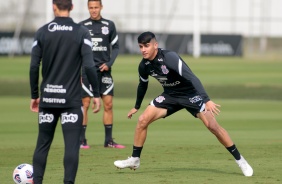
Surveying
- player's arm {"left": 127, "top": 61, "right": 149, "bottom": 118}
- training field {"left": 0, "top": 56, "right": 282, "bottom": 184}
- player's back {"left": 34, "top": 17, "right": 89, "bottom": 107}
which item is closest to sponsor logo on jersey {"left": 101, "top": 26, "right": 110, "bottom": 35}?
training field {"left": 0, "top": 56, "right": 282, "bottom": 184}

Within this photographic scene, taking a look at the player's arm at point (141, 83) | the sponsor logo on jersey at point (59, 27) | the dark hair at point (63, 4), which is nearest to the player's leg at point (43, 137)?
the sponsor logo on jersey at point (59, 27)

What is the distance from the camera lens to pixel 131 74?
1512 inches

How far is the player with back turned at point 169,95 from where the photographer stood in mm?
11297

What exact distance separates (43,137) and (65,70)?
83 centimetres

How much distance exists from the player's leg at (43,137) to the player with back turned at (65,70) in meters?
0.02

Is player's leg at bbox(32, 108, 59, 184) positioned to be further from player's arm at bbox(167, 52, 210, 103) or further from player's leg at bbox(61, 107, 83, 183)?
player's arm at bbox(167, 52, 210, 103)

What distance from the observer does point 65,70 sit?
29.9ft

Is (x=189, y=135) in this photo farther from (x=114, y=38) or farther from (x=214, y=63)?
(x=214, y=63)

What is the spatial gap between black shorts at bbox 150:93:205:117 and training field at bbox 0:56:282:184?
34.6 inches

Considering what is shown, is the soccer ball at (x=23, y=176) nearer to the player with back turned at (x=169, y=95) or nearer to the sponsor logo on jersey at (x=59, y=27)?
the player with back turned at (x=169, y=95)

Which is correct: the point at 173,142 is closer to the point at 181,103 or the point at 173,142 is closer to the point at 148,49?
the point at 181,103

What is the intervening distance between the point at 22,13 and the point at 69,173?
5041 cm

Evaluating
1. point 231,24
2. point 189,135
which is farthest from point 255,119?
point 231,24

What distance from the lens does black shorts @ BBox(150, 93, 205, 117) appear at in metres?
11.6
